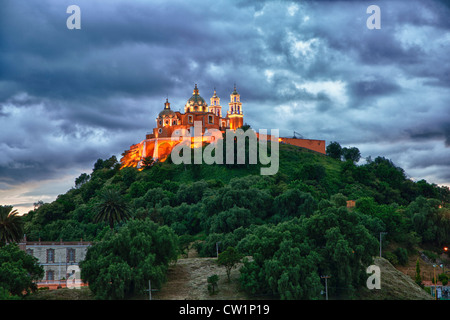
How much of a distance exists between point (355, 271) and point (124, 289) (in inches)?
843

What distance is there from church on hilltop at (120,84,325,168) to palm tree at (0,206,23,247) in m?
70.8

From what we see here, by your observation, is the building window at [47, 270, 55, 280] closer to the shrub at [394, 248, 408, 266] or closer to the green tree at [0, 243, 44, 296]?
the green tree at [0, 243, 44, 296]

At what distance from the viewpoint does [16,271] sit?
5419cm

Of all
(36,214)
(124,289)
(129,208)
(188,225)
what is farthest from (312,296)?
(36,214)

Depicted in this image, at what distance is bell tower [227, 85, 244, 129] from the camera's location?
486ft

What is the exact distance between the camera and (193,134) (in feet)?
454

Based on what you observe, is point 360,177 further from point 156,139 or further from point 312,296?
point 312,296

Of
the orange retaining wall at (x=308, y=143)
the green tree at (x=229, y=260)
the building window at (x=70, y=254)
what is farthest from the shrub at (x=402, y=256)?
the orange retaining wall at (x=308, y=143)

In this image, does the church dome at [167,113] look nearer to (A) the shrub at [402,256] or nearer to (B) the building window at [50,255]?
(B) the building window at [50,255]

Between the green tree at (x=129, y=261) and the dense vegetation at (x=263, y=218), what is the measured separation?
0.10m

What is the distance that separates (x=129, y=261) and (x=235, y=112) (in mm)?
97904

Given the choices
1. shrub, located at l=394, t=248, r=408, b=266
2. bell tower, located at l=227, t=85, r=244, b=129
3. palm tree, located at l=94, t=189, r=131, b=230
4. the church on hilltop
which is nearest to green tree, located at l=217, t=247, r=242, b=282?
palm tree, located at l=94, t=189, r=131, b=230

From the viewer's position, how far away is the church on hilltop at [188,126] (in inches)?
5458
